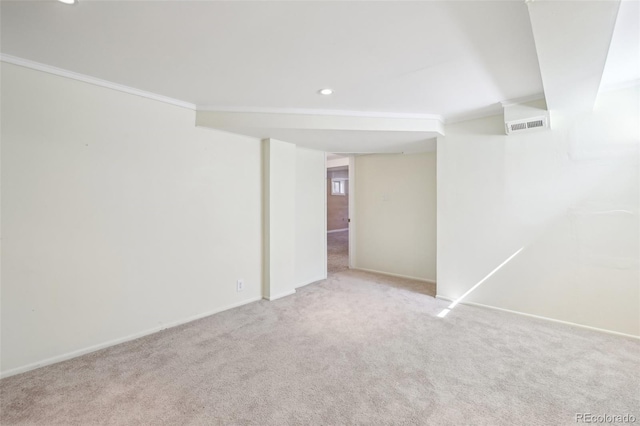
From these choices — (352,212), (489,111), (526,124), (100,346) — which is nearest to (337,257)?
(352,212)

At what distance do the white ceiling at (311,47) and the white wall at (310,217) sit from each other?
5.28 feet

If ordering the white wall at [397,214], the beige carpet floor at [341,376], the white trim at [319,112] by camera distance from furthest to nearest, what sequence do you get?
the white wall at [397,214]
the white trim at [319,112]
the beige carpet floor at [341,376]

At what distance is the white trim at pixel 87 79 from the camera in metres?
2.08

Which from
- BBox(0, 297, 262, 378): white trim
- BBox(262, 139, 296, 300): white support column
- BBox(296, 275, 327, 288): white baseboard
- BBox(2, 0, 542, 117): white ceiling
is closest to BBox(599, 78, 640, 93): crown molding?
BBox(2, 0, 542, 117): white ceiling

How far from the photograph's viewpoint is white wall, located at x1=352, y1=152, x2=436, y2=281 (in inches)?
183

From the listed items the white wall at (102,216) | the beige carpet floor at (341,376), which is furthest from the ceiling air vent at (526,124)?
the white wall at (102,216)

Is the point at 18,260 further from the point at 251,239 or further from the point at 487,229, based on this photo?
the point at 487,229

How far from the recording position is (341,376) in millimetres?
2100

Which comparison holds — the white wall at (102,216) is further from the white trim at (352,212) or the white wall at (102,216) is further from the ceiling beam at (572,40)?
the ceiling beam at (572,40)

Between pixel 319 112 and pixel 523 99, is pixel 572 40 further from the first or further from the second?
pixel 319 112

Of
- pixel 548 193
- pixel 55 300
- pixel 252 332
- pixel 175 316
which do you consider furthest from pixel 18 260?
pixel 548 193

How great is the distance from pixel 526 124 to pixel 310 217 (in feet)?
9.73

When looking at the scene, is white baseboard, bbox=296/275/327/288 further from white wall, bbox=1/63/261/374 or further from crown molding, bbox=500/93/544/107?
crown molding, bbox=500/93/544/107

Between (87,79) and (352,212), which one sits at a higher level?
(87,79)
